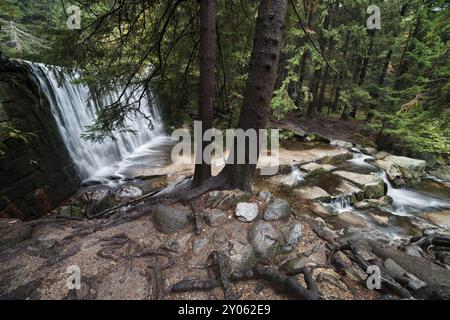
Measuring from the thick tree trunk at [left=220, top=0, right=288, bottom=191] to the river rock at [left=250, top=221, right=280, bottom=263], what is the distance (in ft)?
2.82

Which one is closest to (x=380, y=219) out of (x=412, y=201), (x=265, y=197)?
(x=412, y=201)

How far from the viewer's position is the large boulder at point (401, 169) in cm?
910

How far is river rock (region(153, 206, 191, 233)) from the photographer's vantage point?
3.29 m

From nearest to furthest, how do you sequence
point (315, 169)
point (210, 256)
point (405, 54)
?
point (210, 256) → point (315, 169) → point (405, 54)

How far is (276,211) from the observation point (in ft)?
11.6

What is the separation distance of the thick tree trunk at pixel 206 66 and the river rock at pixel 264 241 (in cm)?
140

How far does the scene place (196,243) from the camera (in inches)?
121

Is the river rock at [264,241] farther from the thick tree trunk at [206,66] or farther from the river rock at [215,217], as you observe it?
the thick tree trunk at [206,66]

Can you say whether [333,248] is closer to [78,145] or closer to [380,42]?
[78,145]

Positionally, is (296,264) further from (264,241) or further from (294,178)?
(294,178)

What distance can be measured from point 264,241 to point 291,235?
0.45 m

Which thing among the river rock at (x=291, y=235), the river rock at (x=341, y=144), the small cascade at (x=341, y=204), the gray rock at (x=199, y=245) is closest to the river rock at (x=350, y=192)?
the small cascade at (x=341, y=204)

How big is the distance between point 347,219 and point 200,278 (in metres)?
4.68
